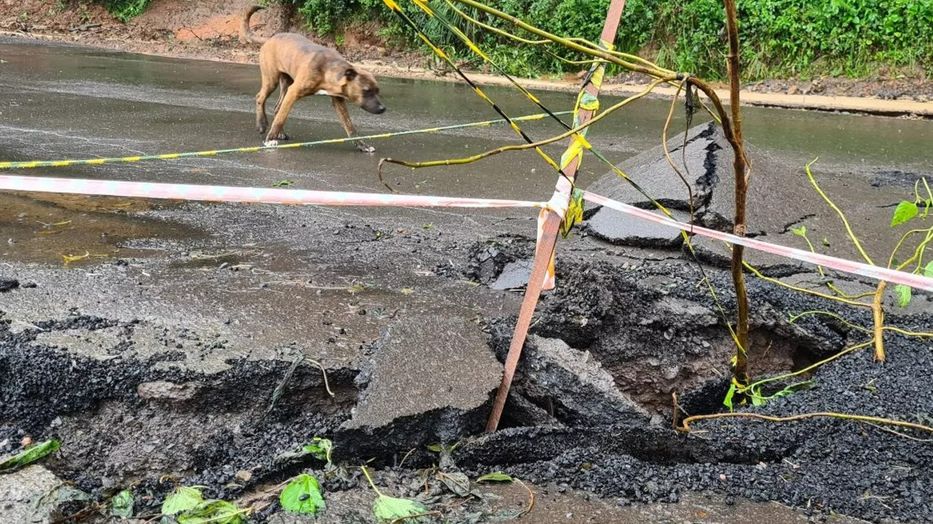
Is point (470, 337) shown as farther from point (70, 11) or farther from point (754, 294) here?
point (70, 11)

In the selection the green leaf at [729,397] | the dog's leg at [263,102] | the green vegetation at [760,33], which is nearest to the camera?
the green leaf at [729,397]

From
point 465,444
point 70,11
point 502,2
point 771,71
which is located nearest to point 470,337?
point 465,444

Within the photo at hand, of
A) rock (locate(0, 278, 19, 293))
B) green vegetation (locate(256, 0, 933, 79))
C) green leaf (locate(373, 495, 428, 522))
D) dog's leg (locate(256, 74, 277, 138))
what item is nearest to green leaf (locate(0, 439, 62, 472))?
green leaf (locate(373, 495, 428, 522))

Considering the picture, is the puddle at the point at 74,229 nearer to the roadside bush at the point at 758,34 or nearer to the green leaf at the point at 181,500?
the green leaf at the point at 181,500

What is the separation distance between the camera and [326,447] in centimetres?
247

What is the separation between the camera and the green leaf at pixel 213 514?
2.19m

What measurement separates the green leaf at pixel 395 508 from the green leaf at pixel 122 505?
0.68 m

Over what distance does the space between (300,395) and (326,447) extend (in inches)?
15.4

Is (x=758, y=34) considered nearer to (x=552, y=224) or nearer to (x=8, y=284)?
(x=552, y=224)

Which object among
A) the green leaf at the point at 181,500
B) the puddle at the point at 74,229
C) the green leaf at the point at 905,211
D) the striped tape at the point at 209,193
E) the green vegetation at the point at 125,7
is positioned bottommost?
the green vegetation at the point at 125,7

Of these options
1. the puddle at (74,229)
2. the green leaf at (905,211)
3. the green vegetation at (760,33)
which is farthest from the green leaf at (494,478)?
the green vegetation at (760,33)

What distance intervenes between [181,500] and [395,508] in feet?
1.91

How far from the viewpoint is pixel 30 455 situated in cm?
247

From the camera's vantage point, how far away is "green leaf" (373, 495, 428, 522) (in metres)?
2.20
